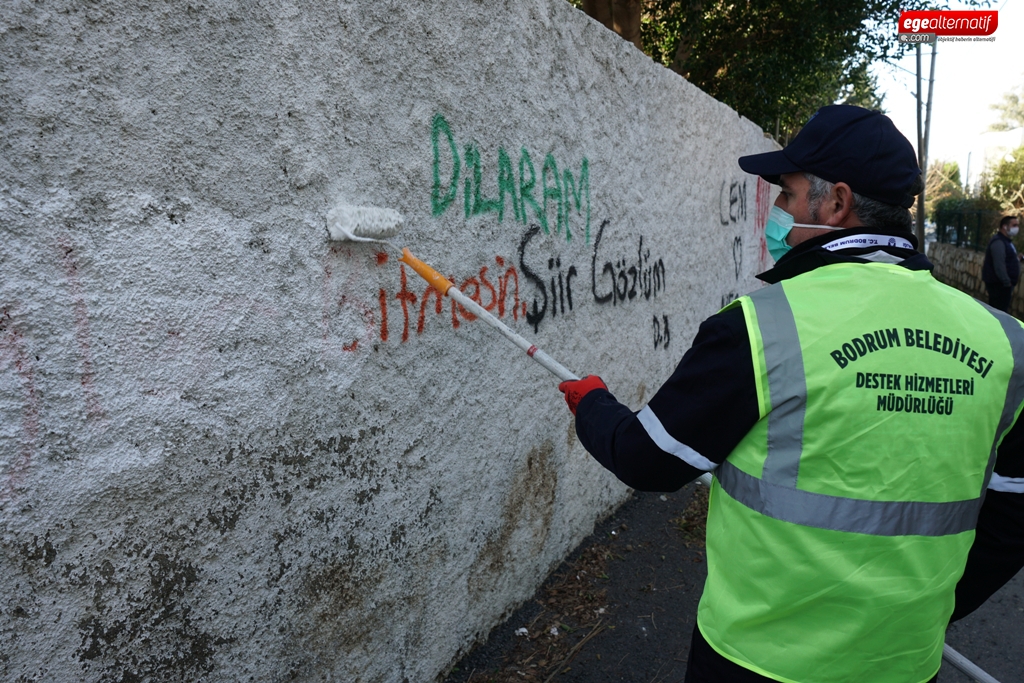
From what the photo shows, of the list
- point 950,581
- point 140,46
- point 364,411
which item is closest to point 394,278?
point 364,411

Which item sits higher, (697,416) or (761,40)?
(761,40)

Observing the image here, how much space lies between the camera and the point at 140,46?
156 cm

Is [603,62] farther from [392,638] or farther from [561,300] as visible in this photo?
[392,638]

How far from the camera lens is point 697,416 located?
4.82 ft

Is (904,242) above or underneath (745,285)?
above

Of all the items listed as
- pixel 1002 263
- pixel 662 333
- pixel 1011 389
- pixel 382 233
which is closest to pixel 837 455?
pixel 1011 389

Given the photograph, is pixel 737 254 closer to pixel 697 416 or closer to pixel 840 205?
pixel 840 205

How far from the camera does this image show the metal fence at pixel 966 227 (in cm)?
1828

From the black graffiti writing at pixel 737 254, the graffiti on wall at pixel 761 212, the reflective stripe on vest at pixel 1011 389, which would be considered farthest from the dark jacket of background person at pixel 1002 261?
the reflective stripe on vest at pixel 1011 389

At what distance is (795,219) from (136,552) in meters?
1.73

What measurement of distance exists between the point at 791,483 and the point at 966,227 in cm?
2206

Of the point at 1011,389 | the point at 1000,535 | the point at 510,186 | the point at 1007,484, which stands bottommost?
the point at 1000,535

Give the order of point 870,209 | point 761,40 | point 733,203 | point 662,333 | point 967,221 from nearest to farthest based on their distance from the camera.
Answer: point 870,209
point 662,333
point 733,203
point 761,40
point 967,221

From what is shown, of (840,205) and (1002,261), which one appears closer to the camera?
(840,205)
